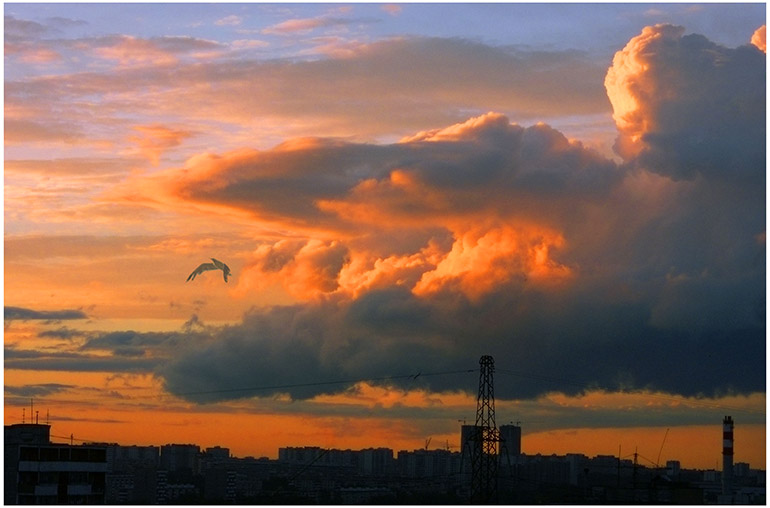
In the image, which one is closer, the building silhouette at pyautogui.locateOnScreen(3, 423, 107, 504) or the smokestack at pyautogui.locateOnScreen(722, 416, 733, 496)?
the building silhouette at pyautogui.locateOnScreen(3, 423, 107, 504)

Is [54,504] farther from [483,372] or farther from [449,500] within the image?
[449,500]

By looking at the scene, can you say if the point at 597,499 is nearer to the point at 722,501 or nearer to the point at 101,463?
the point at 722,501

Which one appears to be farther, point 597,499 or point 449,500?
point 449,500

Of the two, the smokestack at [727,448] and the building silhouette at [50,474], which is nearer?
the building silhouette at [50,474]

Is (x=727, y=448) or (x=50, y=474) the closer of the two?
(x=50, y=474)

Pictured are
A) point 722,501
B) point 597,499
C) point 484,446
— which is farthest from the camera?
point 597,499

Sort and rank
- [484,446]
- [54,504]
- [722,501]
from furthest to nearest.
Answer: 1. [722,501]
2. [484,446]
3. [54,504]

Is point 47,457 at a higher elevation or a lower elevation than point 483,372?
lower

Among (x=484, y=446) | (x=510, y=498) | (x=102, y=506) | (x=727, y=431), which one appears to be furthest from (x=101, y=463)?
(x=727, y=431)

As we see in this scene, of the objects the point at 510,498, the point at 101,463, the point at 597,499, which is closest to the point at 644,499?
the point at 597,499
